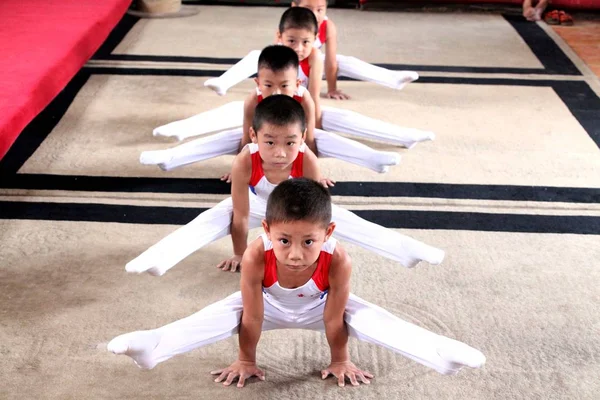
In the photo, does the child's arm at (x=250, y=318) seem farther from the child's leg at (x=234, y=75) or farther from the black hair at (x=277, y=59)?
the child's leg at (x=234, y=75)

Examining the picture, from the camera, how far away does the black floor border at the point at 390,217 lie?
2.44m

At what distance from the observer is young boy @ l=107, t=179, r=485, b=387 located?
62.3 inches

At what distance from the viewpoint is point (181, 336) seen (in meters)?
1.67

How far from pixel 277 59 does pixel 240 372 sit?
1063 mm

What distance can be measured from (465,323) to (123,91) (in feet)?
6.88

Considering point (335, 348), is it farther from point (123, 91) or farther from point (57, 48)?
point (123, 91)

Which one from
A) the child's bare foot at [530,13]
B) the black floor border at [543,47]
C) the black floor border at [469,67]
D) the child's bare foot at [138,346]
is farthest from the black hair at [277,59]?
the child's bare foot at [530,13]

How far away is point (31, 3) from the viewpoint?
12.0ft

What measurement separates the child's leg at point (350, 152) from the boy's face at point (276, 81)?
0.74 ft

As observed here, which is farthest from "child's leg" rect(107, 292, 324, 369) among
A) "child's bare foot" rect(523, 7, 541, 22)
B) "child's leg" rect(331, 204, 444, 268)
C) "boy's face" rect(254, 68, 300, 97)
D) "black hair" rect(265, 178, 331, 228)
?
"child's bare foot" rect(523, 7, 541, 22)

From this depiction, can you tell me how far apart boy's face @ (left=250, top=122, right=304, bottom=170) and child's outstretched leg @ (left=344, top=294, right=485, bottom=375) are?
1.52ft

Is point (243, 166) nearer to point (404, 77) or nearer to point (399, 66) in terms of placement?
point (404, 77)

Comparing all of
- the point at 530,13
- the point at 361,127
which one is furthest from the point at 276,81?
the point at 530,13

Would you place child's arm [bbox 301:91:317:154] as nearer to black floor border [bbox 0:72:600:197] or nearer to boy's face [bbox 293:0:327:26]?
black floor border [bbox 0:72:600:197]
